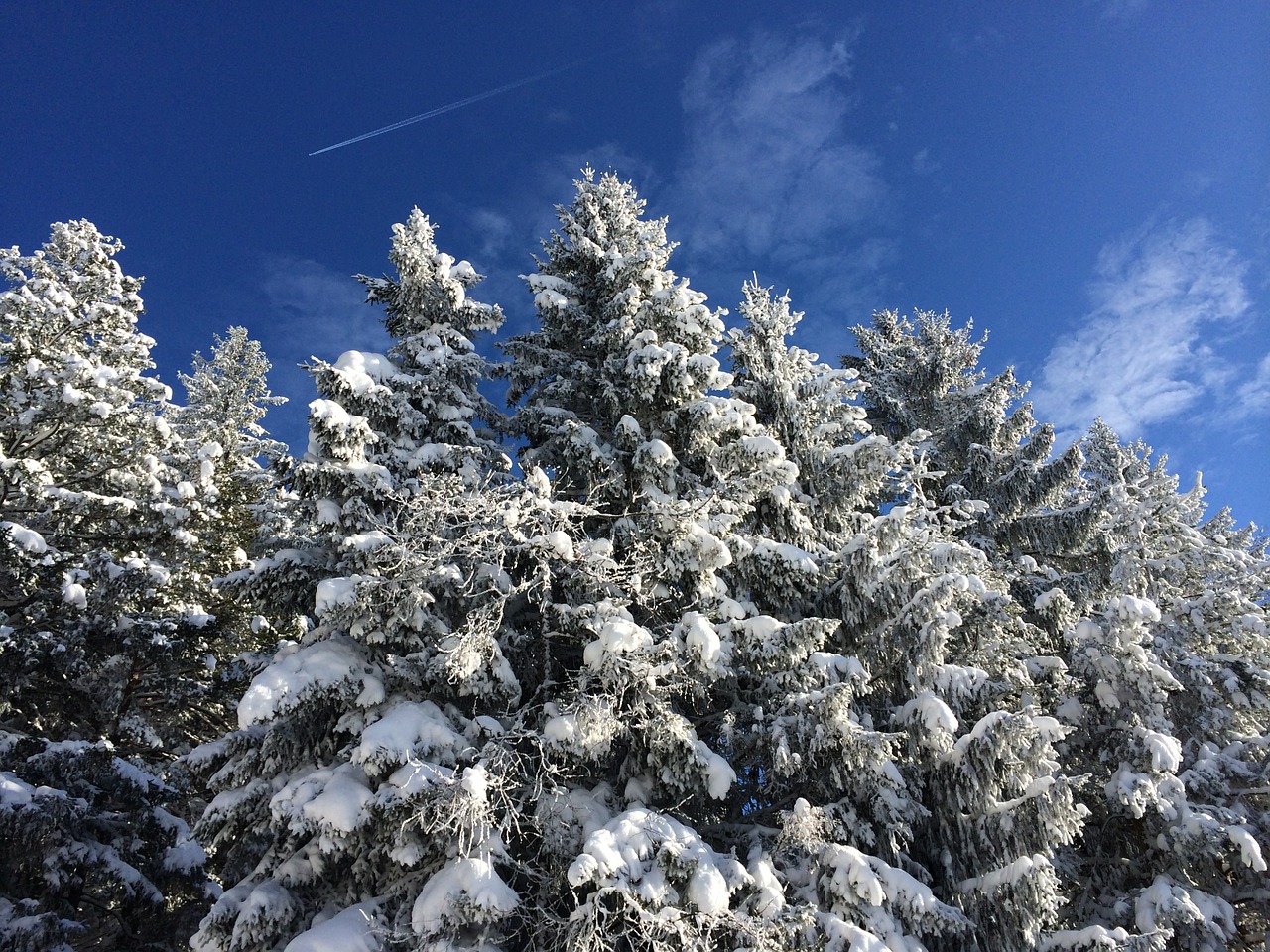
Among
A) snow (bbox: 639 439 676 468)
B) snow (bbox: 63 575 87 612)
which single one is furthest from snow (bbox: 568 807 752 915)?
snow (bbox: 63 575 87 612)

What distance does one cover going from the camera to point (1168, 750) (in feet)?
27.9

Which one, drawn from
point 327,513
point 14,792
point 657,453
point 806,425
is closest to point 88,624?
point 14,792

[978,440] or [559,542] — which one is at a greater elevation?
[978,440]

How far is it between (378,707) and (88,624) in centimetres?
A: 651

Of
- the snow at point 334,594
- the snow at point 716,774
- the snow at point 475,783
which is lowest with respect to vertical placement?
the snow at point 475,783

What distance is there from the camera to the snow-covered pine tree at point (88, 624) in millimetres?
9234

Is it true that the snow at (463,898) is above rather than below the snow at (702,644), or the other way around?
below

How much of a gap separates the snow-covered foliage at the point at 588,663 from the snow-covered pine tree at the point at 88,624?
69mm

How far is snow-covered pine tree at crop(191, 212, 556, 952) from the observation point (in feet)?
19.9

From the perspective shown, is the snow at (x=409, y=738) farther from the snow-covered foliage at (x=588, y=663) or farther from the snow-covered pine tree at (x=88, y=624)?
the snow-covered pine tree at (x=88, y=624)

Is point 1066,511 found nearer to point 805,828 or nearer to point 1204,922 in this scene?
point 1204,922

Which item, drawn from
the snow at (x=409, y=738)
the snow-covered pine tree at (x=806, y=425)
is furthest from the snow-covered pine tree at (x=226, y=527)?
the snow-covered pine tree at (x=806, y=425)

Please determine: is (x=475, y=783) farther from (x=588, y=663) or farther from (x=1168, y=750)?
(x=1168, y=750)

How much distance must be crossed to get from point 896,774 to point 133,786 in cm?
1083
